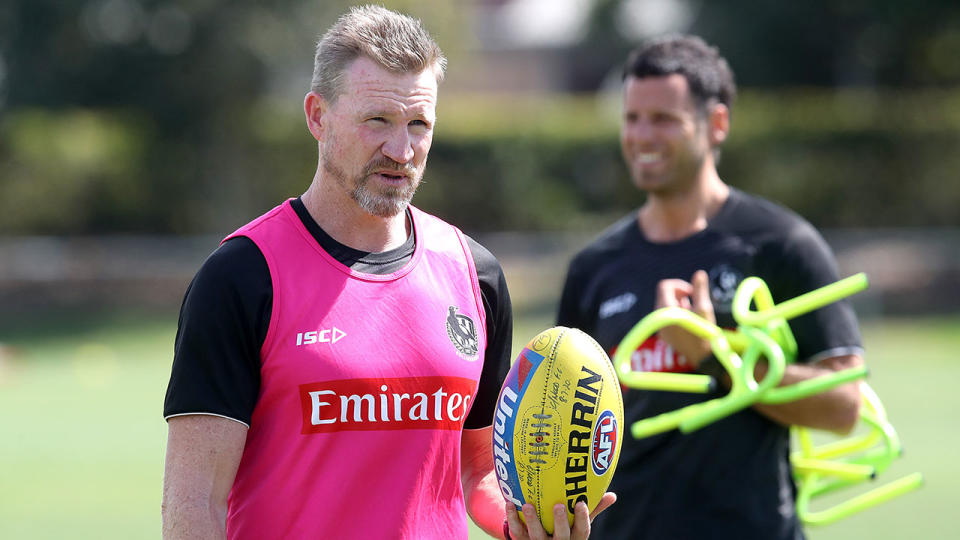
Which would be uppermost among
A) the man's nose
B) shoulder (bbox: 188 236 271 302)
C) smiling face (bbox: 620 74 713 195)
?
smiling face (bbox: 620 74 713 195)

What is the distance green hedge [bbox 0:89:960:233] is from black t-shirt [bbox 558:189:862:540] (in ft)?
66.5

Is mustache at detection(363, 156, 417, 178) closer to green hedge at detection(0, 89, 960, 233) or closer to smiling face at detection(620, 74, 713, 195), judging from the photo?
smiling face at detection(620, 74, 713, 195)

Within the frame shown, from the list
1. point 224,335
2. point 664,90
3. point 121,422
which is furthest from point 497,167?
point 224,335

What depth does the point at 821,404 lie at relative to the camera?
4.49 meters

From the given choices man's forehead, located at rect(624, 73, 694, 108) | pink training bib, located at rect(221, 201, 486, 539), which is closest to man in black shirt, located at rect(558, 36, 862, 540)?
man's forehead, located at rect(624, 73, 694, 108)

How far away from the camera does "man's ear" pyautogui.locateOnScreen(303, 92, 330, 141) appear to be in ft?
10.6

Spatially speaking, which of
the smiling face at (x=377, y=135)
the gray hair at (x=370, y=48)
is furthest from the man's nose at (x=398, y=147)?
the gray hair at (x=370, y=48)

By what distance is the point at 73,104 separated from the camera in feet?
86.4

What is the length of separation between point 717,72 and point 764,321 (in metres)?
1.31

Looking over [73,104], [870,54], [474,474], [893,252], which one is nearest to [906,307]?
[893,252]

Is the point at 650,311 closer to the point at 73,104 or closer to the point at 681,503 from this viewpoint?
the point at 681,503

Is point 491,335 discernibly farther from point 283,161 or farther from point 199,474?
point 283,161

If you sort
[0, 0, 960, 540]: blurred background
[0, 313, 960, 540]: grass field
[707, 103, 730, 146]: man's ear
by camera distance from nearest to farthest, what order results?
[707, 103, 730, 146]: man's ear → [0, 313, 960, 540]: grass field → [0, 0, 960, 540]: blurred background

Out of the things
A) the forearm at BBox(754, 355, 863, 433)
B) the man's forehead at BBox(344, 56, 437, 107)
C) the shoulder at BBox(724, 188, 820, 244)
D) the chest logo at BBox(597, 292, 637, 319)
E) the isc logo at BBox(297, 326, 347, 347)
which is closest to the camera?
the isc logo at BBox(297, 326, 347, 347)
